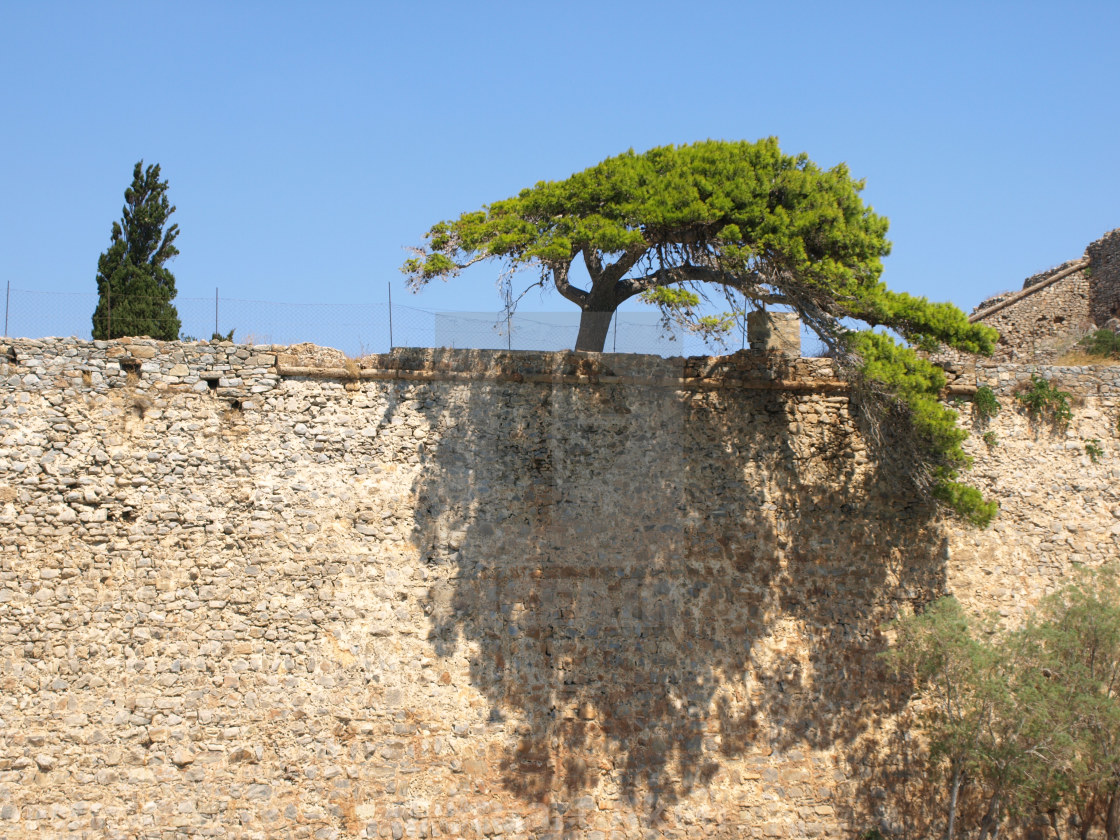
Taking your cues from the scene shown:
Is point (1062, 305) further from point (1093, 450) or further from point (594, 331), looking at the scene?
point (594, 331)

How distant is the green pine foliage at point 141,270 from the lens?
16.3 m

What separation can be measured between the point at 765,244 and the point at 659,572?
3.65 meters

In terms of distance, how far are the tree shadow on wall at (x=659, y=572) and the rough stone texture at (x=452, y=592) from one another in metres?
0.03

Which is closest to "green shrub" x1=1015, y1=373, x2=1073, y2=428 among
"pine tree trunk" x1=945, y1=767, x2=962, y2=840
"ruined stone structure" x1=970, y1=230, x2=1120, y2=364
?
"pine tree trunk" x1=945, y1=767, x2=962, y2=840

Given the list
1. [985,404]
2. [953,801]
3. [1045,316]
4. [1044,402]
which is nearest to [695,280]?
[985,404]

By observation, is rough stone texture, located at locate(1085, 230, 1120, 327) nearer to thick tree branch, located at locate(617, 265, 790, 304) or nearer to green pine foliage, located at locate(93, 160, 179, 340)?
thick tree branch, located at locate(617, 265, 790, 304)

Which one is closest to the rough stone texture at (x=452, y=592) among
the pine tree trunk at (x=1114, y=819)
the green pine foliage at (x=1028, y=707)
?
the green pine foliage at (x=1028, y=707)

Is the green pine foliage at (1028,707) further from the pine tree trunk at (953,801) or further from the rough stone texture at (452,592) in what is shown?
the rough stone texture at (452,592)

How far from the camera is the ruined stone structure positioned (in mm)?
17719

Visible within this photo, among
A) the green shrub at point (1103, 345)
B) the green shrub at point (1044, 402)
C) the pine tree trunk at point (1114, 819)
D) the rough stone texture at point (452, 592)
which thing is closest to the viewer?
the rough stone texture at point (452, 592)

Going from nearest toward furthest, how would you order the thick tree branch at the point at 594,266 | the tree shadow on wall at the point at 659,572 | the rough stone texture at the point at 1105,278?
the tree shadow on wall at the point at 659,572 < the thick tree branch at the point at 594,266 < the rough stone texture at the point at 1105,278

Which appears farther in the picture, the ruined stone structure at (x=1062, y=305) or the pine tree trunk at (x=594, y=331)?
the ruined stone structure at (x=1062, y=305)

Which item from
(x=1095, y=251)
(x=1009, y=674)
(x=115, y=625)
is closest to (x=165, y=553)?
(x=115, y=625)

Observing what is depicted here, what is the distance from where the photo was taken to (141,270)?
1714 centimetres
